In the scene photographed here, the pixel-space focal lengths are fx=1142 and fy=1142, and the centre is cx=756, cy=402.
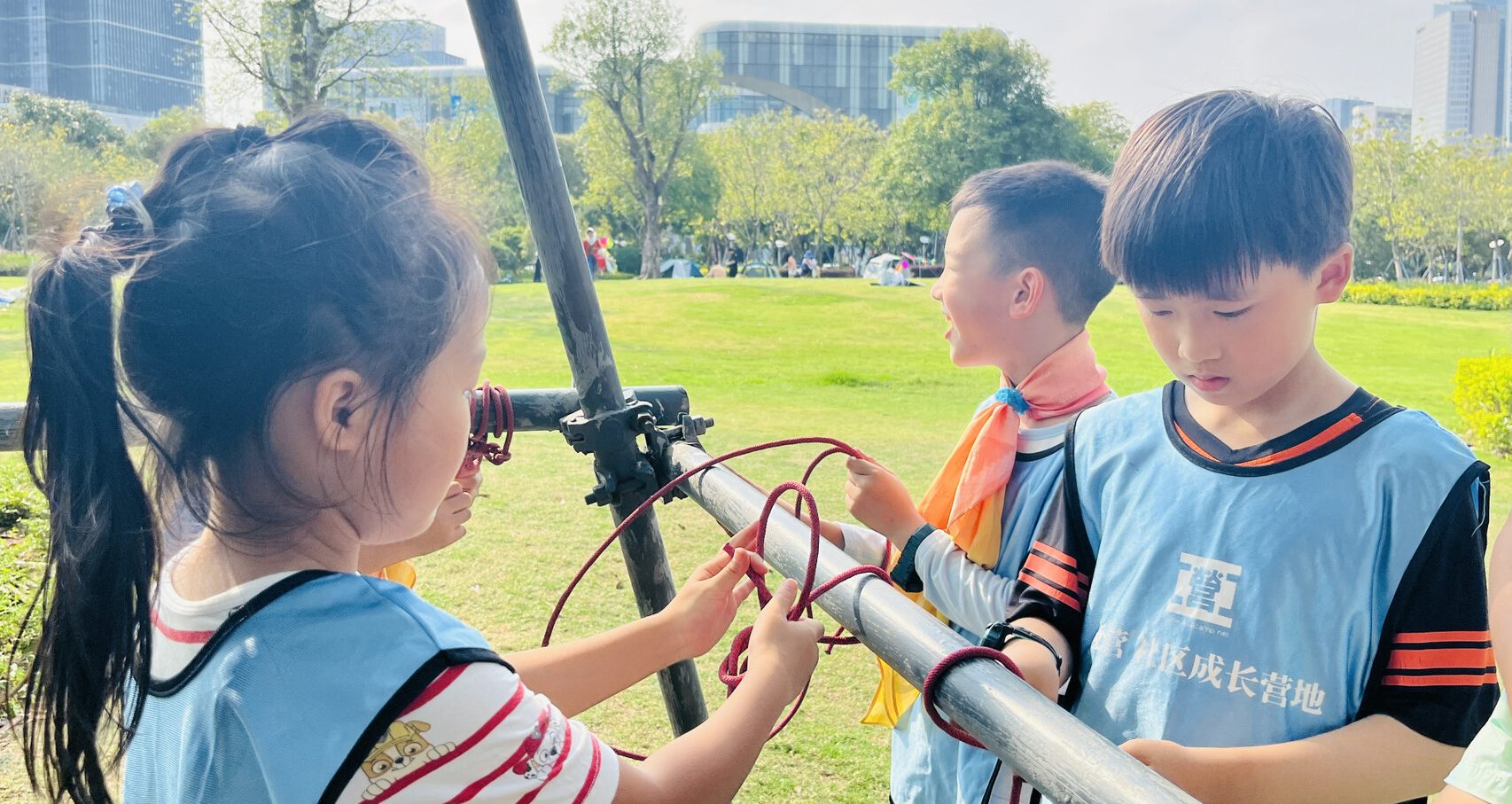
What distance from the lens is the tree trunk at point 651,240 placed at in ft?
123

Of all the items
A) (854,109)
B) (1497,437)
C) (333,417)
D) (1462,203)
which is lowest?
(1497,437)

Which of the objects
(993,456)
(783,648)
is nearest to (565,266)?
(993,456)

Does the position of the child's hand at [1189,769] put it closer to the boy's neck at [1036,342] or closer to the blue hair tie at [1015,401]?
the blue hair tie at [1015,401]

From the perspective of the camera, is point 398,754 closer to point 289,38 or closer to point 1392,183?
point 289,38

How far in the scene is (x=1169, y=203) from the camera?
1.29 meters

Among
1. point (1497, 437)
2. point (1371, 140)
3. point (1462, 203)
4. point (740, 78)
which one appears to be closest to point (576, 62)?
point (1371, 140)

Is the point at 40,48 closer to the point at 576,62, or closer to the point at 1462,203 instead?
the point at 576,62

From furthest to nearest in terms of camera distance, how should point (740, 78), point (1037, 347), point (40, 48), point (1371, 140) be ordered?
point (740, 78) < point (40, 48) < point (1371, 140) < point (1037, 347)

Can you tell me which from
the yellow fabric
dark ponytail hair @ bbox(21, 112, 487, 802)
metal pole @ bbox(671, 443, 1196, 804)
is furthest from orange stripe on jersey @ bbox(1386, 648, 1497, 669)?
the yellow fabric

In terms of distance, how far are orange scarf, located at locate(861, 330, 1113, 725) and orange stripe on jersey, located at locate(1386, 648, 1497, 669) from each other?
0.63 meters

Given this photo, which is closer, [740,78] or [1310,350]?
[1310,350]

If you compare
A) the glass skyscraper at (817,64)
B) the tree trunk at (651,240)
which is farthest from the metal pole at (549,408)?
the glass skyscraper at (817,64)

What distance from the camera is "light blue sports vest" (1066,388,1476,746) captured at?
1.14 m

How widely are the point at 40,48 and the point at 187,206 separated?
71.6 m
